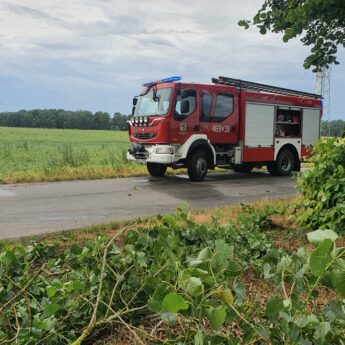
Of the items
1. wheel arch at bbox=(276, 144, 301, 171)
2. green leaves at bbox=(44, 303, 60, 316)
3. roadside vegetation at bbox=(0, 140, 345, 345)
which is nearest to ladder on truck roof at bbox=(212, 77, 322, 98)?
wheel arch at bbox=(276, 144, 301, 171)

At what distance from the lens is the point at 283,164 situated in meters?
16.7

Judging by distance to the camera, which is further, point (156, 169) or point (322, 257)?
point (156, 169)

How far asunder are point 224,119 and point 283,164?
11.2 ft

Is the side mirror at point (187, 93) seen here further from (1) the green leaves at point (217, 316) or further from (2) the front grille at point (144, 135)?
(1) the green leaves at point (217, 316)

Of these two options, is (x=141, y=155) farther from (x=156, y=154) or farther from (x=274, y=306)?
(x=274, y=306)

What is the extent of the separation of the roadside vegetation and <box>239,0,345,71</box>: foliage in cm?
362

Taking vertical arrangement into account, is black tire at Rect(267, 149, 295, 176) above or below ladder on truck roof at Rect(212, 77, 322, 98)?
below

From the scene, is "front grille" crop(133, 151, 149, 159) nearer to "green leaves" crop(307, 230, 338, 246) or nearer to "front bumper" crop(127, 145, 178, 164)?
"front bumper" crop(127, 145, 178, 164)

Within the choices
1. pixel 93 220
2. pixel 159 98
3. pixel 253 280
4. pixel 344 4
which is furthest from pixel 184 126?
pixel 253 280

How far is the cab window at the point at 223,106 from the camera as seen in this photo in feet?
46.8

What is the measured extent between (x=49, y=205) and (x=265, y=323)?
8.27m

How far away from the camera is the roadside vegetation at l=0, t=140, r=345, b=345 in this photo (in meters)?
1.48

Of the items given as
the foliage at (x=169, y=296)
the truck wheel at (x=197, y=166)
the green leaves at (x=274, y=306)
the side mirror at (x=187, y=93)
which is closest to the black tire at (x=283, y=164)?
the truck wheel at (x=197, y=166)

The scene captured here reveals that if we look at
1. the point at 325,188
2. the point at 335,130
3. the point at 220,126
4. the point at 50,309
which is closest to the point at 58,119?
the point at 220,126
